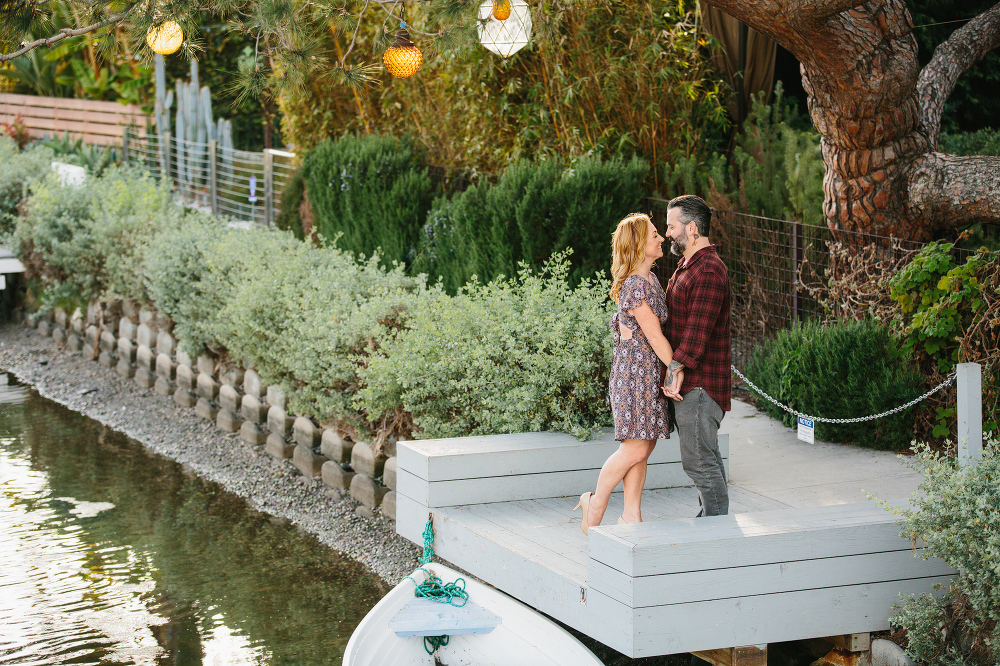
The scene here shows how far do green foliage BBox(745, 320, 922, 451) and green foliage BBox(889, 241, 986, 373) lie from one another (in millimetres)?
174

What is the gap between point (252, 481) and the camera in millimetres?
8500

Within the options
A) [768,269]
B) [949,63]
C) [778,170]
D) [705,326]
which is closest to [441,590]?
[705,326]

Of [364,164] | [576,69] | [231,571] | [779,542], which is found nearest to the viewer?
[779,542]

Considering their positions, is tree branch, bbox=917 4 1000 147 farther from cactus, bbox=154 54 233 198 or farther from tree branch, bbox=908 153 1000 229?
cactus, bbox=154 54 233 198

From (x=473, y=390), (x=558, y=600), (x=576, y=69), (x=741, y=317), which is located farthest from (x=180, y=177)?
(x=558, y=600)

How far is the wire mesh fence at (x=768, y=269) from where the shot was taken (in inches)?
305

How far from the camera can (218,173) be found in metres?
18.0

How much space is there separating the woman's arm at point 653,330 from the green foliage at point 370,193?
23.3ft

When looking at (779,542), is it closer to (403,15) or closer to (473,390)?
(473,390)

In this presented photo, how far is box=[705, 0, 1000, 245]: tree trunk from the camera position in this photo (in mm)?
6227

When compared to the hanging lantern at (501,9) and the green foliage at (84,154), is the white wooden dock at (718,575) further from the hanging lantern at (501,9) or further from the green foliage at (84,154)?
the green foliage at (84,154)

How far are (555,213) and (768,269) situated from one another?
6.12 feet

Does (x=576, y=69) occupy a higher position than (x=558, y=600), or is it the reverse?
(x=576, y=69)

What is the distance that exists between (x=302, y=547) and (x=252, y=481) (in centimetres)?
160
